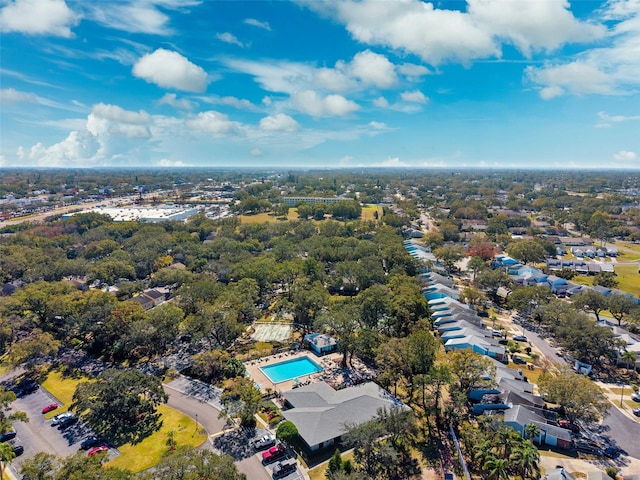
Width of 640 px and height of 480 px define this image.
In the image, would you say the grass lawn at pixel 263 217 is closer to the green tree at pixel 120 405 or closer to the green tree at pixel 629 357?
the green tree at pixel 120 405

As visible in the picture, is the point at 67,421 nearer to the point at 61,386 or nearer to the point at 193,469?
the point at 61,386

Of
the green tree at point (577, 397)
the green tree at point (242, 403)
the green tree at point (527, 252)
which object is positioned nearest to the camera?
the green tree at point (577, 397)

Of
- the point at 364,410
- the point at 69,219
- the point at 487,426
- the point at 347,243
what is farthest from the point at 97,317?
the point at 69,219

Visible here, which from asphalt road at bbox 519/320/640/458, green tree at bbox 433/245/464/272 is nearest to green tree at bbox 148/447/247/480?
asphalt road at bbox 519/320/640/458

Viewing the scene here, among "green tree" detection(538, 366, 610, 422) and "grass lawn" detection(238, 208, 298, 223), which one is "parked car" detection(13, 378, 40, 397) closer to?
"green tree" detection(538, 366, 610, 422)

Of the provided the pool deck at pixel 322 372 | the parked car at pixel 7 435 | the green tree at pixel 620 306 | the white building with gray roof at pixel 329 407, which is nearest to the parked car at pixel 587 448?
the white building with gray roof at pixel 329 407

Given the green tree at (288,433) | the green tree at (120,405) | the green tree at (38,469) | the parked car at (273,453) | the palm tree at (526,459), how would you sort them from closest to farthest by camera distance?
the green tree at (38,469), the palm tree at (526,459), the parked car at (273,453), the green tree at (288,433), the green tree at (120,405)
